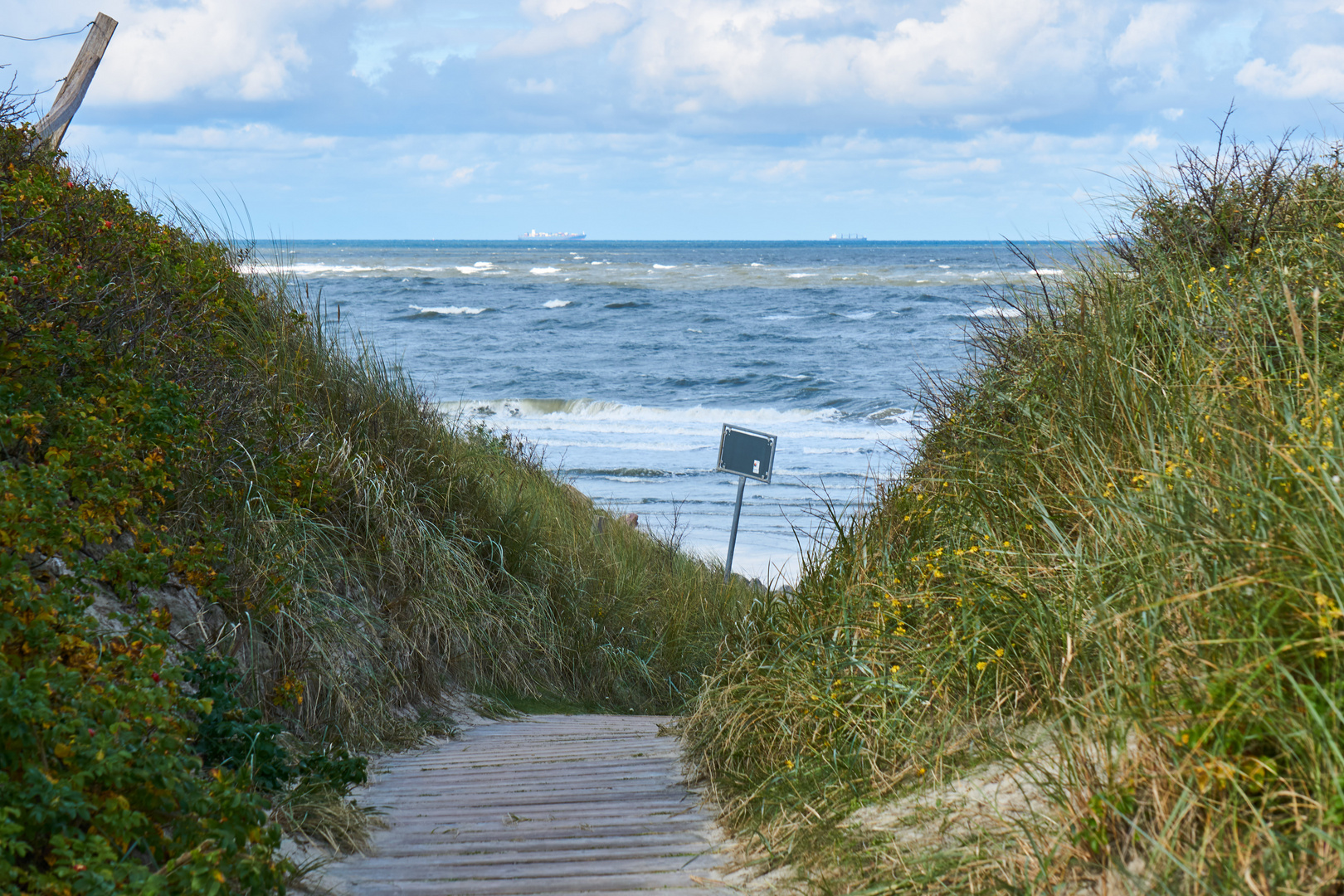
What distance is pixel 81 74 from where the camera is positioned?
8.52 m

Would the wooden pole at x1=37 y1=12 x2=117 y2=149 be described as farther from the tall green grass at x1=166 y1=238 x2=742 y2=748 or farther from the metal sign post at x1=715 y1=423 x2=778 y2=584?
the metal sign post at x1=715 y1=423 x2=778 y2=584

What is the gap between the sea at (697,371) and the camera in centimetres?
1577

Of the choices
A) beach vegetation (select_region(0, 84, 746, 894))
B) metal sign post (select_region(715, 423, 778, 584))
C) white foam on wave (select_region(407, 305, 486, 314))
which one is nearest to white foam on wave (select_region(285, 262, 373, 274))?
white foam on wave (select_region(407, 305, 486, 314))

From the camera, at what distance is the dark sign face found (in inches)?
448

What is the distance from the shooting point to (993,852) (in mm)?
2725

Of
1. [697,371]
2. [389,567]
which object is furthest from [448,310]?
[389,567]

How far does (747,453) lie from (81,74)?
726 centimetres

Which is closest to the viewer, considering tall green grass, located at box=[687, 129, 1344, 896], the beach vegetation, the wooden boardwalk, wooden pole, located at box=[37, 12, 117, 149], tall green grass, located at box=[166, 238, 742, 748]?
tall green grass, located at box=[687, 129, 1344, 896]

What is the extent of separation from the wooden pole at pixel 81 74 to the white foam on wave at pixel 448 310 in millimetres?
44916

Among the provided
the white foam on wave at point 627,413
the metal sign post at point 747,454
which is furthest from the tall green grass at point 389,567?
the white foam on wave at point 627,413

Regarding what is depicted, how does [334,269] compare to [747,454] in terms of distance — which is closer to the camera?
[747,454]

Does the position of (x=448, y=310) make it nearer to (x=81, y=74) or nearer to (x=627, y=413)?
(x=627, y=413)

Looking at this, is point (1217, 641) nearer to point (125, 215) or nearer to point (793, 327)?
point (125, 215)

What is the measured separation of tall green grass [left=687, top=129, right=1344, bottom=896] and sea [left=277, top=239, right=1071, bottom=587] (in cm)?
93
